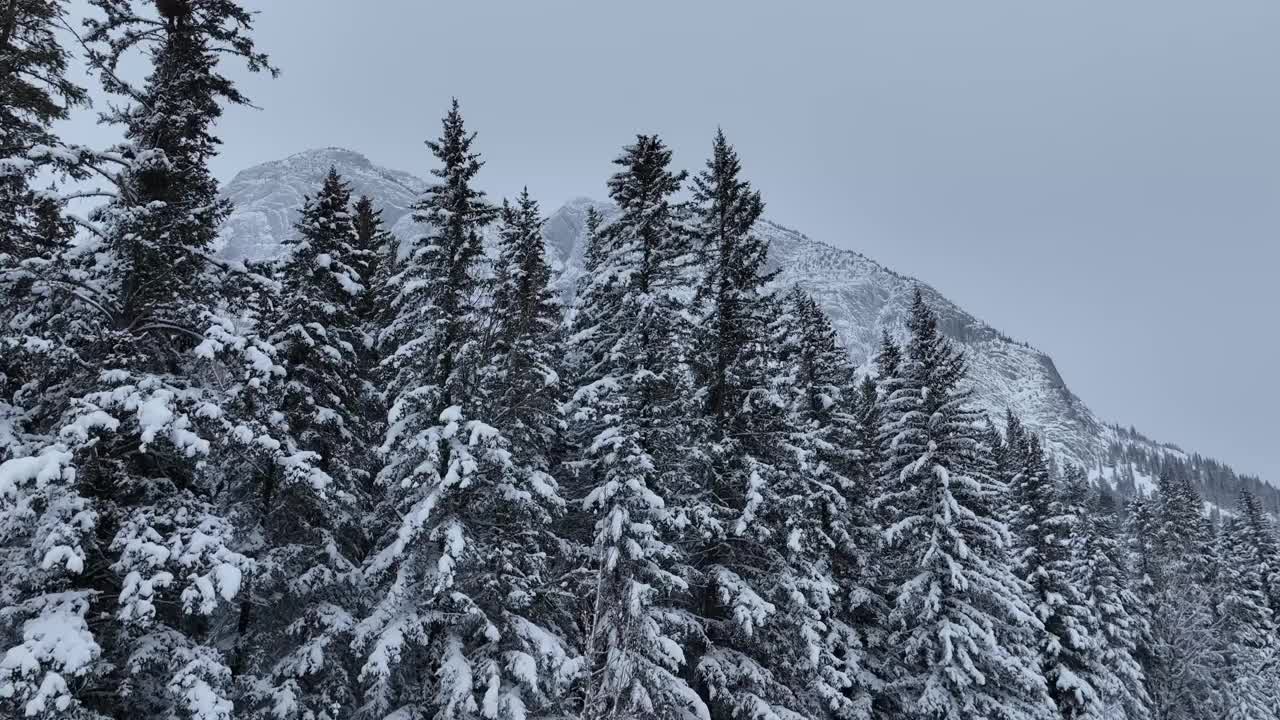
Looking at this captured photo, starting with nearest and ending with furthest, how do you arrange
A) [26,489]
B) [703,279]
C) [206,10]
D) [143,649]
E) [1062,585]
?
[26,489], [143,649], [206,10], [703,279], [1062,585]

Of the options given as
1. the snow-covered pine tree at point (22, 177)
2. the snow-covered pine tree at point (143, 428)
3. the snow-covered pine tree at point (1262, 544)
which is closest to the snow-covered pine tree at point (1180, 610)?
the snow-covered pine tree at point (1262, 544)

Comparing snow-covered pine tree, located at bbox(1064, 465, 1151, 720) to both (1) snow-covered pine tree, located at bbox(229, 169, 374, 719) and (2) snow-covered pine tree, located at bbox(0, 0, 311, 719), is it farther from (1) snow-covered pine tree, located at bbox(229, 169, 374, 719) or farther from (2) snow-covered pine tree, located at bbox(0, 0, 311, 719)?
(2) snow-covered pine tree, located at bbox(0, 0, 311, 719)

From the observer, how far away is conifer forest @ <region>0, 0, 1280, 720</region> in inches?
426

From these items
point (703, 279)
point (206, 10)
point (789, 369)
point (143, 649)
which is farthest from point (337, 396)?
point (789, 369)

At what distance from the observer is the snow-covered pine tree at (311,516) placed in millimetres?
15656


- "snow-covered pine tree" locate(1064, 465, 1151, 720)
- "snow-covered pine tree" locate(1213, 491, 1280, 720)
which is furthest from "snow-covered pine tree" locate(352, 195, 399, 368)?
"snow-covered pine tree" locate(1213, 491, 1280, 720)

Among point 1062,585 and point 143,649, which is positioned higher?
point 1062,585

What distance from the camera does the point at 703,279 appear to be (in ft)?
70.9

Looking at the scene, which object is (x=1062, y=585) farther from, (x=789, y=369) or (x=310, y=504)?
(x=310, y=504)

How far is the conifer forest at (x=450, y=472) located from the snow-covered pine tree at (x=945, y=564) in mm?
146

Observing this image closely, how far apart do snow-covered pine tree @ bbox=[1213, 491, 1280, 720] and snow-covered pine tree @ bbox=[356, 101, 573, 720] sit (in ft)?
145

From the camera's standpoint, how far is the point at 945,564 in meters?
23.8

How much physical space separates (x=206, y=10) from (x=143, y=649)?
11494 mm

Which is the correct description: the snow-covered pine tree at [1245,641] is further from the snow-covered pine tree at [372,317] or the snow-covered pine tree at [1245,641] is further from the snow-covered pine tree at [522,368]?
the snow-covered pine tree at [372,317]
